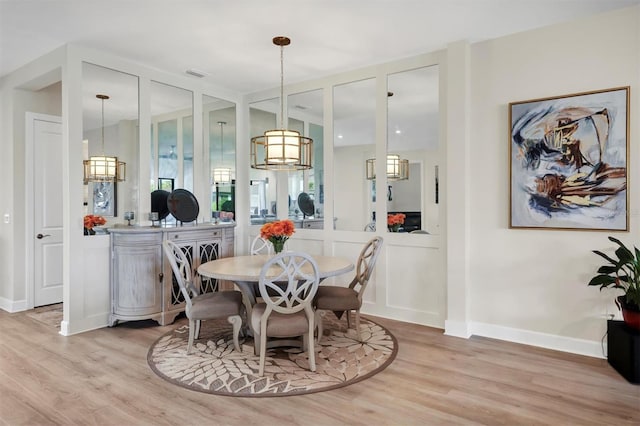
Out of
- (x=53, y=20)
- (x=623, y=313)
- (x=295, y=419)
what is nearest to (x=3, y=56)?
(x=53, y=20)

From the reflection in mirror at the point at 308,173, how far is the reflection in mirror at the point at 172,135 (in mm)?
1248

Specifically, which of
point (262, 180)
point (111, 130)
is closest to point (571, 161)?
point (262, 180)

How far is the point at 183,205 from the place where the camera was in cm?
449

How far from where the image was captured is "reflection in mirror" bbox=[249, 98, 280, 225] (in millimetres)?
5309

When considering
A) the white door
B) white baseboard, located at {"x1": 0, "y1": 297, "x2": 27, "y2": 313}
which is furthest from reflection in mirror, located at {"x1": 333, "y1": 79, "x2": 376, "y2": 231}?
white baseboard, located at {"x1": 0, "y1": 297, "x2": 27, "y2": 313}

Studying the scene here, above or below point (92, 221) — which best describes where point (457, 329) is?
below

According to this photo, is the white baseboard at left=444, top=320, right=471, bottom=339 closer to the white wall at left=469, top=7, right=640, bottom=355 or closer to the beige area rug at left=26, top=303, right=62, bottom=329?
the white wall at left=469, top=7, right=640, bottom=355

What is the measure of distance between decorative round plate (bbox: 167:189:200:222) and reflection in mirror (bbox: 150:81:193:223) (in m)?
0.24

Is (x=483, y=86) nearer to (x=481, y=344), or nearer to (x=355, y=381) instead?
(x=481, y=344)

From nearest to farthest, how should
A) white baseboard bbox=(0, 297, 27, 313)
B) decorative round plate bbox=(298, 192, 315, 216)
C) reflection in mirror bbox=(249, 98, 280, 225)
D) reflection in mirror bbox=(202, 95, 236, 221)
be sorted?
white baseboard bbox=(0, 297, 27, 313) < decorative round plate bbox=(298, 192, 315, 216) < reflection in mirror bbox=(202, 95, 236, 221) < reflection in mirror bbox=(249, 98, 280, 225)

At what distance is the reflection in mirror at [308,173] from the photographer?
4.85m

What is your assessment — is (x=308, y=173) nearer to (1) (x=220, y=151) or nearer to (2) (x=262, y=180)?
(2) (x=262, y=180)

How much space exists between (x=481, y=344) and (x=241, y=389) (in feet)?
7.00

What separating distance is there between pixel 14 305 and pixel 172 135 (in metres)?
2.66
